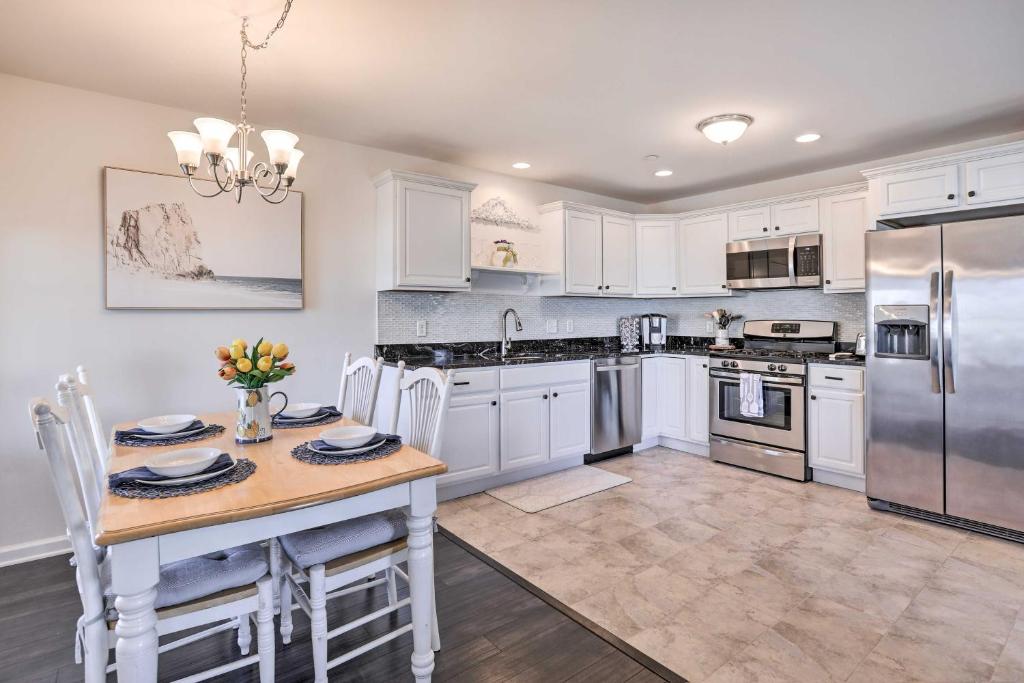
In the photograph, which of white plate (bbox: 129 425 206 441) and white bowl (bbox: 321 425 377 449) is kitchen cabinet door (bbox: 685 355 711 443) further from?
white plate (bbox: 129 425 206 441)

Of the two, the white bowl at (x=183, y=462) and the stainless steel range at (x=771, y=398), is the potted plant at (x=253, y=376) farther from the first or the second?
the stainless steel range at (x=771, y=398)

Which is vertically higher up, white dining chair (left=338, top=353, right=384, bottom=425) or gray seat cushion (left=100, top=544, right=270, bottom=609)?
white dining chair (left=338, top=353, right=384, bottom=425)

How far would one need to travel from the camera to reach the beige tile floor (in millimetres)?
2006

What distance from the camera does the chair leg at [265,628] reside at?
1.63m

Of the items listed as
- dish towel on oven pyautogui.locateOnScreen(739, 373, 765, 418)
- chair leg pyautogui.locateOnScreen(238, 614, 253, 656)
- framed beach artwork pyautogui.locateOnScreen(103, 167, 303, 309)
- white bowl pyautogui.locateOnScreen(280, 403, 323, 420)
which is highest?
framed beach artwork pyautogui.locateOnScreen(103, 167, 303, 309)

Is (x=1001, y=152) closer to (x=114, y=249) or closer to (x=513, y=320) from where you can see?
(x=513, y=320)

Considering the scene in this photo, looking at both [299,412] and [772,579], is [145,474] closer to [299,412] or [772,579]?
[299,412]

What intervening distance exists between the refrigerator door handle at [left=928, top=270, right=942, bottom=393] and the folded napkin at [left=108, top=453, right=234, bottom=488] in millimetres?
3674

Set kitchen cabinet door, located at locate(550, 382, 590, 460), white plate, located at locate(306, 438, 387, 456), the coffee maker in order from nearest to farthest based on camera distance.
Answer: white plate, located at locate(306, 438, 387, 456) < kitchen cabinet door, located at locate(550, 382, 590, 460) < the coffee maker

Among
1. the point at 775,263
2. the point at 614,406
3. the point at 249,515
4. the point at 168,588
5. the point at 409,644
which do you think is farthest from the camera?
the point at 614,406

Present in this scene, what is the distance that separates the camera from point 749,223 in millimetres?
4656

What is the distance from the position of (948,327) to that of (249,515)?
144 inches

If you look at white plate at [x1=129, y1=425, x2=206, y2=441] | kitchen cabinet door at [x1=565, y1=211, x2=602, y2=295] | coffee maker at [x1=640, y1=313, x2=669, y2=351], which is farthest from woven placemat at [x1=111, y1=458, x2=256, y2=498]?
coffee maker at [x1=640, y1=313, x2=669, y2=351]

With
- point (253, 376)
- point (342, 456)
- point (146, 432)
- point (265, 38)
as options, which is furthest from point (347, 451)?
point (265, 38)
